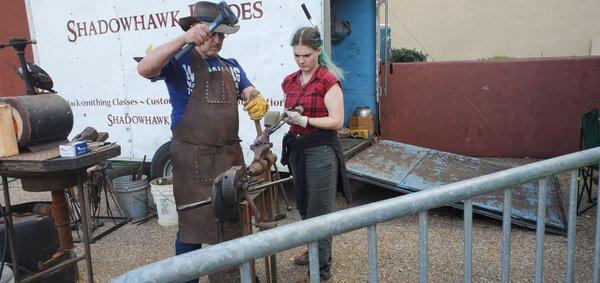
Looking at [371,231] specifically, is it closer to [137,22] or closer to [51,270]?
[51,270]

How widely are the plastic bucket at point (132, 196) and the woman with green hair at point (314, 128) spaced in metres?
2.55

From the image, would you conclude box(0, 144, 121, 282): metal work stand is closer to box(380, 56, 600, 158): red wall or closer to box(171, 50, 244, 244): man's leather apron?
box(171, 50, 244, 244): man's leather apron

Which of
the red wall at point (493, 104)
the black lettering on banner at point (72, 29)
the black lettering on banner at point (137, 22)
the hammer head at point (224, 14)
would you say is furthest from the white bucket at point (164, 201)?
the red wall at point (493, 104)

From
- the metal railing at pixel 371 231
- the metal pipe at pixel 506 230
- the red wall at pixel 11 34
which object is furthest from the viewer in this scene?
the red wall at pixel 11 34

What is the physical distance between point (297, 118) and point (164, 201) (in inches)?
99.0

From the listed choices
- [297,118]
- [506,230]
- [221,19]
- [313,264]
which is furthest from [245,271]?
[297,118]

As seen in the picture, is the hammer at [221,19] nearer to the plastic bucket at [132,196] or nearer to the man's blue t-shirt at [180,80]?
the man's blue t-shirt at [180,80]

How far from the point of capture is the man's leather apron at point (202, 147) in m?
2.55

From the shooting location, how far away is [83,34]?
5.46m

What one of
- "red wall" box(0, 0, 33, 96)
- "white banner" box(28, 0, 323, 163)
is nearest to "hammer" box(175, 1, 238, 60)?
"white banner" box(28, 0, 323, 163)

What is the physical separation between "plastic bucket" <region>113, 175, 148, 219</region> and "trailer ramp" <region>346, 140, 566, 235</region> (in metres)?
2.43

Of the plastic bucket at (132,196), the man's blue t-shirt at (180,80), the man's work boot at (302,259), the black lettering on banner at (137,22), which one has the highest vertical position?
the black lettering on banner at (137,22)

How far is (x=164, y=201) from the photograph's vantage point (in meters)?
4.71

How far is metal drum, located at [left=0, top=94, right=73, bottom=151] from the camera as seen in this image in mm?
2666
